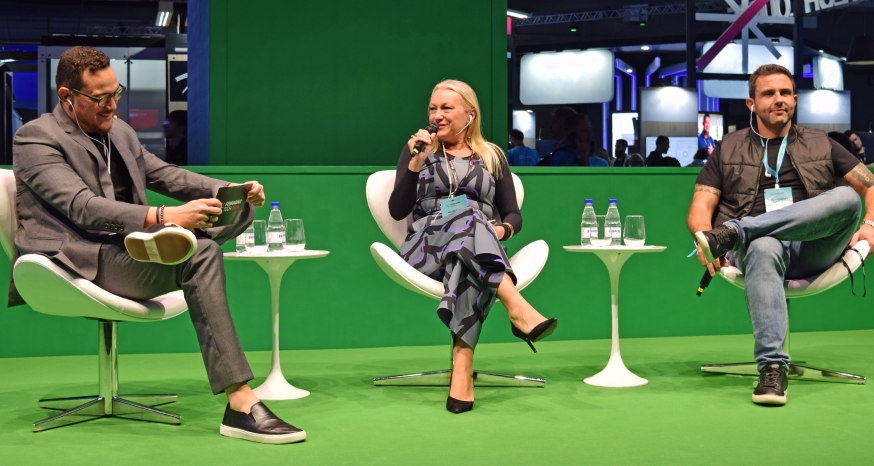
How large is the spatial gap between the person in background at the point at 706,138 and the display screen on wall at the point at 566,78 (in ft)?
4.65

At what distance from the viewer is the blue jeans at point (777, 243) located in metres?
2.77

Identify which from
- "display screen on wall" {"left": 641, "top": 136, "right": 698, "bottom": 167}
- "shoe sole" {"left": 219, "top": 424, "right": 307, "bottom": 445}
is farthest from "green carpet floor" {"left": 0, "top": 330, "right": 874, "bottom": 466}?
"display screen on wall" {"left": 641, "top": 136, "right": 698, "bottom": 167}

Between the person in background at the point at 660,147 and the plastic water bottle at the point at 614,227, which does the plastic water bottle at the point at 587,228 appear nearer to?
the plastic water bottle at the point at 614,227

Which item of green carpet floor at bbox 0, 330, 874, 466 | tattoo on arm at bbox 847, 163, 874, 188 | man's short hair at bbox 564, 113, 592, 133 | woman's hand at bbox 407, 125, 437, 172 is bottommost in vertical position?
green carpet floor at bbox 0, 330, 874, 466

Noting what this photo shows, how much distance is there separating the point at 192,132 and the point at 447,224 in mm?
2407

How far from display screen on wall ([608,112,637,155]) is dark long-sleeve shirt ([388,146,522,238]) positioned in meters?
8.73

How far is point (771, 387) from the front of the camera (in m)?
2.66

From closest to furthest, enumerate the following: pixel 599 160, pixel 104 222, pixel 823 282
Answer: pixel 104 222 < pixel 823 282 < pixel 599 160

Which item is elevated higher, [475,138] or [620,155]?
[620,155]

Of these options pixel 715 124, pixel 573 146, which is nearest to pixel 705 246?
pixel 573 146

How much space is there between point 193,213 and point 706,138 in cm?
995

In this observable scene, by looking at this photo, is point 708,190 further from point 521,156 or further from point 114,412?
point 521,156

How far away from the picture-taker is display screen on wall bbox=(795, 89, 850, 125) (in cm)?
1218

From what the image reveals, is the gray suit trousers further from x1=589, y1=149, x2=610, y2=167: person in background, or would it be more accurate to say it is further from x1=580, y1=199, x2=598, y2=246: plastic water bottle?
x1=589, y1=149, x2=610, y2=167: person in background
